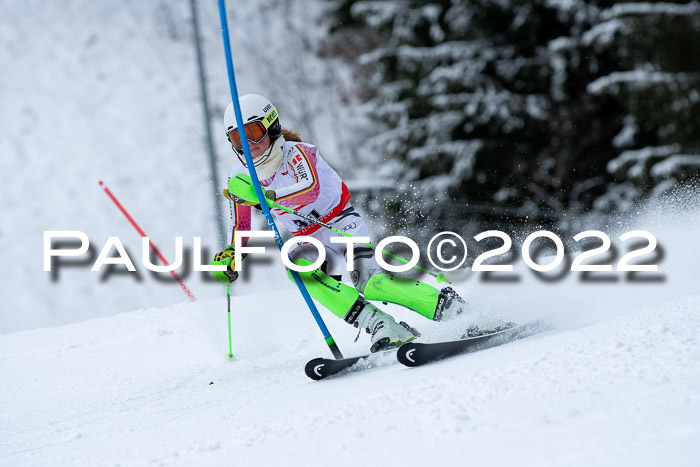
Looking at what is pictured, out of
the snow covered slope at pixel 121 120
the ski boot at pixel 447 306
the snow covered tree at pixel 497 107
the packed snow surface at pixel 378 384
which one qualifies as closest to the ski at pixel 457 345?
the packed snow surface at pixel 378 384

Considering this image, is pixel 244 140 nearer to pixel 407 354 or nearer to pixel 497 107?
pixel 407 354

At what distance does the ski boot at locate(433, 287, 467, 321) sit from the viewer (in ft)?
14.6

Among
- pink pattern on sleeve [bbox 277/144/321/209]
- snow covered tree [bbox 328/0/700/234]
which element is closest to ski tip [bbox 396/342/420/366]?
pink pattern on sleeve [bbox 277/144/321/209]

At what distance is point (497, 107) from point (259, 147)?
10.5 m

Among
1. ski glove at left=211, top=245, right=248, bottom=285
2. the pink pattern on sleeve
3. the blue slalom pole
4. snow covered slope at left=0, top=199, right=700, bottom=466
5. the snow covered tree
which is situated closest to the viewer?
snow covered slope at left=0, top=199, right=700, bottom=466

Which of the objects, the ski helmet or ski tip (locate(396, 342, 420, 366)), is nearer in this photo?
ski tip (locate(396, 342, 420, 366))

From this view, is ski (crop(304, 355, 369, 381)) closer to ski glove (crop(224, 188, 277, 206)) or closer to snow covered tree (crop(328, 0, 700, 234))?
ski glove (crop(224, 188, 277, 206))

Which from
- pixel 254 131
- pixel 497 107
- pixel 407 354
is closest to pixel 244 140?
pixel 254 131

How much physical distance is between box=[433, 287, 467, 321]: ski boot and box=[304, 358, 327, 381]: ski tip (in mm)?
803

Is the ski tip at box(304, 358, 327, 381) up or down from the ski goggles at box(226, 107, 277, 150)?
down

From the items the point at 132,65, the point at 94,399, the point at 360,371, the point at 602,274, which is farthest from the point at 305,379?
the point at 132,65

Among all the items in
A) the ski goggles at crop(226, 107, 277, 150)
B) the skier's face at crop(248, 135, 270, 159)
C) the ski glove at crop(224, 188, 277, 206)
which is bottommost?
the ski glove at crop(224, 188, 277, 206)

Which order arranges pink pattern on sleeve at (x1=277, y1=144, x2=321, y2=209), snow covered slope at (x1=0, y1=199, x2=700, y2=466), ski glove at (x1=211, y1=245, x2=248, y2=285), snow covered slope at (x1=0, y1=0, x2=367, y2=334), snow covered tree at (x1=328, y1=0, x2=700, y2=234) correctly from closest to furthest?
snow covered slope at (x1=0, y1=199, x2=700, y2=466), pink pattern on sleeve at (x1=277, y1=144, x2=321, y2=209), ski glove at (x1=211, y1=245, x2=248, y2=285), snow covered tree at (x1=328, y1=0, x2=700, y2=234), snow covered slope at (x1=0, y1=0, x2=367, y2=334)

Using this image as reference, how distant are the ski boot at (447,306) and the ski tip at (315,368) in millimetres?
803
